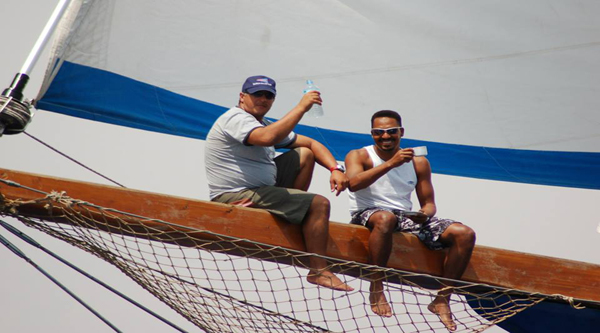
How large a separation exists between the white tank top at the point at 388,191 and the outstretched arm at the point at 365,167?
5 cm

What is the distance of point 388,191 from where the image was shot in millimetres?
2828

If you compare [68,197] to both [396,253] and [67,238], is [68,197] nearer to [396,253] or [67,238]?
[67,238]

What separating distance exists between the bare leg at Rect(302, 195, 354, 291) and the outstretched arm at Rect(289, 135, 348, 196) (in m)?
0.07

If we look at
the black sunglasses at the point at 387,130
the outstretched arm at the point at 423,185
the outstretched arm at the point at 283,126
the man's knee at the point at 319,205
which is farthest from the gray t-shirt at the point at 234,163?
the outstretched arm at the point at 423,185

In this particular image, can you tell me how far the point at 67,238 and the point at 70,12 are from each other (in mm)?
980

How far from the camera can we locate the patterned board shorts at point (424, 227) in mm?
2596

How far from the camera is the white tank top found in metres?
2.80

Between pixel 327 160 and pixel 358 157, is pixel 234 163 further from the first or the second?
pixel 358 157

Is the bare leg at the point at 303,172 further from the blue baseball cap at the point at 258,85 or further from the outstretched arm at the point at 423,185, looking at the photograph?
the outstretched arm at the point at 423,185

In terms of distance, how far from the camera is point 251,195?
2.57 metres

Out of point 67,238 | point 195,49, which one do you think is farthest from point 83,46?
point 67,238

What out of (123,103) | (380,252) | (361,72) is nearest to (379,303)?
(380,252)

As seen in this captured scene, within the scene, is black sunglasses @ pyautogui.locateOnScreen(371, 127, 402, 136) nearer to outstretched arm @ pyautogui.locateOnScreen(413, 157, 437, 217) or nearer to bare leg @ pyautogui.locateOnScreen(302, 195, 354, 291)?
outstretched arm @ pyautogui.locateOnScreen(413, 157, 437, 217)

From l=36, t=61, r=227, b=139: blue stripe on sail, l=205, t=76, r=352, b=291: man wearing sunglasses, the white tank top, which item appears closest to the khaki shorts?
l=205, t=76, r=352, b=291: man wearing sunglasses
